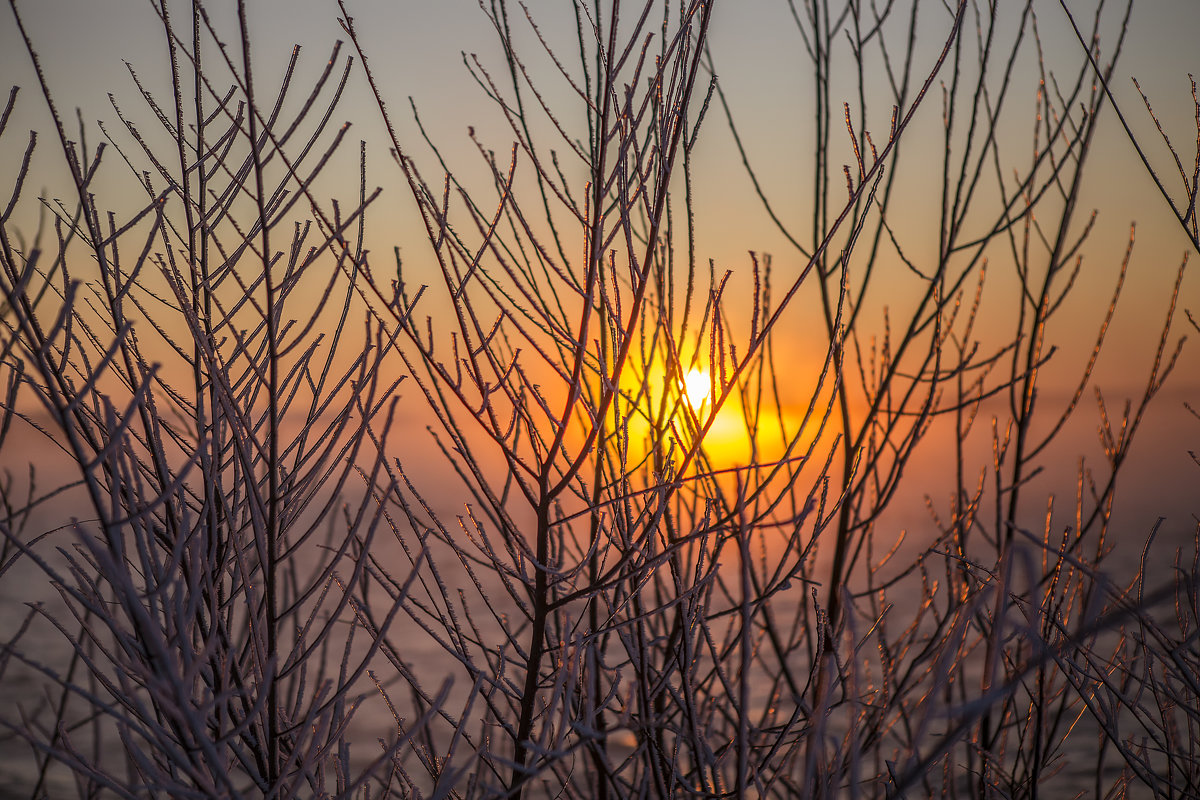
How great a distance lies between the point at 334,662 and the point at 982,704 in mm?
7373

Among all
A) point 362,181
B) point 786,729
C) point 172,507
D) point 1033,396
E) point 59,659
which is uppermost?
point 59,659

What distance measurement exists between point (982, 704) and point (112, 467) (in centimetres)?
97

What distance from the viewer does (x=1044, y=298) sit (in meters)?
1.91

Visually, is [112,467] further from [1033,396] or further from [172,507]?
[1033,396]

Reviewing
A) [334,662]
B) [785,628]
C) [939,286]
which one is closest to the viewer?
[939,286]

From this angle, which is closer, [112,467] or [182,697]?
[182,697]

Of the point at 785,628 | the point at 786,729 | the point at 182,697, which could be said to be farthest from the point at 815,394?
the point at 785,628

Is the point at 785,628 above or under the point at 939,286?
above

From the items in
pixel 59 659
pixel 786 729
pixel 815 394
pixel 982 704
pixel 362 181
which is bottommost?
pixel 982 704

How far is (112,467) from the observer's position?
1024 millimetres

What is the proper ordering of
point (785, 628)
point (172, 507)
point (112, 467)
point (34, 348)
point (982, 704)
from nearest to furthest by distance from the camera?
point (982, 704) < point (34, 348) < point (112, 467) < point (172, 507) < point (785, 628)

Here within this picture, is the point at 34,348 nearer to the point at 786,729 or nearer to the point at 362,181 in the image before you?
the point at 362,181

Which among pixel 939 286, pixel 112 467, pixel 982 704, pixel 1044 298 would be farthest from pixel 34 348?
pixel 1044 298

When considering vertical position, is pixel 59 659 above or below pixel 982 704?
above
